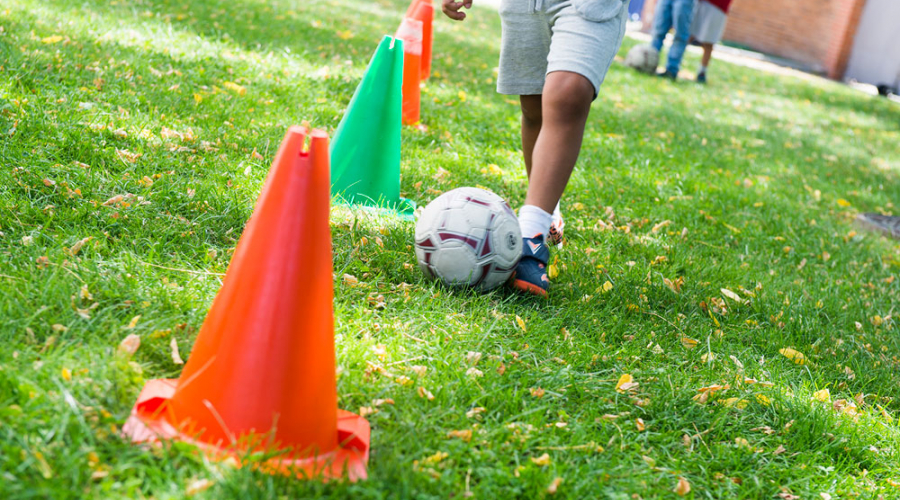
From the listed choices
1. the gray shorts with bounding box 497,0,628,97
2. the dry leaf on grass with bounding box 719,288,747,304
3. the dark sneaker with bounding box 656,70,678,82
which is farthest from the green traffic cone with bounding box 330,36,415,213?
the dark sneaker with bounding box 656,70,678,82

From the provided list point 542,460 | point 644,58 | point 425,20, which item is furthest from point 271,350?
point 644,58

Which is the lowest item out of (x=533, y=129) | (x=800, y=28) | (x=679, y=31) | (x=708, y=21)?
(x=533, y=129)

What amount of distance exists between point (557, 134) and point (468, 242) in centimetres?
66

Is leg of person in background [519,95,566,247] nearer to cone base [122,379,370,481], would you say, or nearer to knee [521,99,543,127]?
knee [521,99,543,127]

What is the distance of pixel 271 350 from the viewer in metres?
1.73

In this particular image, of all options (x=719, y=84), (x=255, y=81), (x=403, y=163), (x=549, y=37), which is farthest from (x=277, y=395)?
(x=719, y=84)

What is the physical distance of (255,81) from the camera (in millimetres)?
5168

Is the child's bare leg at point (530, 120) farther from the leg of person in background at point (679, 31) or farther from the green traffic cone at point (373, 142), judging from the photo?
the leg of person in background at point (679, 31)

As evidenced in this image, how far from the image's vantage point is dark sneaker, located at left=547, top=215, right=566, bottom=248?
11.5ft

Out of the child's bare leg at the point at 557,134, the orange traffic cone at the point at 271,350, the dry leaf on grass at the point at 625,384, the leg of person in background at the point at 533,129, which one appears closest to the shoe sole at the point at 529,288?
the child's bare leg at the point at 557,134

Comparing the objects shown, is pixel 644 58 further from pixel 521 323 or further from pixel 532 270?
pixel 521 323

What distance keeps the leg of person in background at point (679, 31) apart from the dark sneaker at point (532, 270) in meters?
8.39

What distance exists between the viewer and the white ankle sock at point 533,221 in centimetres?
296

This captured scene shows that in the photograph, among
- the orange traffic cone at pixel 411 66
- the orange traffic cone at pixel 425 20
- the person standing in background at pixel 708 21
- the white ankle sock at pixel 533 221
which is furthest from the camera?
the person standing in background at pixel 708 21
